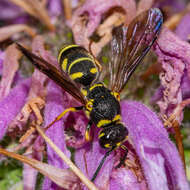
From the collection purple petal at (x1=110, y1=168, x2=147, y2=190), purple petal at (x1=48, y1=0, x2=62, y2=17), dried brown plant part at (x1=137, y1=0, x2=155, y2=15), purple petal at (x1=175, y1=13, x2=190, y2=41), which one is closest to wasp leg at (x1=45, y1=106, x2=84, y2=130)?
purple petal at (x1=110, y1=168, x2=147, y2=190)

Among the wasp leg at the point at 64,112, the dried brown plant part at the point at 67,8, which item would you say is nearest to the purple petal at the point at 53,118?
the wasp leg at the point at 64,112

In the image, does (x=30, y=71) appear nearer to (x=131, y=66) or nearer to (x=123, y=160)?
(x=131, y=66)

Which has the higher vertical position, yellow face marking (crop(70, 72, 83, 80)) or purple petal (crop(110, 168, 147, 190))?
yellow face marking (crop(70, 72, 83, 80))

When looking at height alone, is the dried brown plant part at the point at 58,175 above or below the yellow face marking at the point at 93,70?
below

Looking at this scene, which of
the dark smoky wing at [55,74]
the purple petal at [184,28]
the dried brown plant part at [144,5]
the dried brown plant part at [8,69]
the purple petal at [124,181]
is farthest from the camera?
the purple petal at [184,28]

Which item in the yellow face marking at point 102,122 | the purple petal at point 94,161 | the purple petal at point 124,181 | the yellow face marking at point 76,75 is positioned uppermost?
the yellow face marking at point 76,75

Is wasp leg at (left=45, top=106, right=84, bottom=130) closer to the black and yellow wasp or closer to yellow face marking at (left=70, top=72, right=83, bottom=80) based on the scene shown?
the black and yellow wasp

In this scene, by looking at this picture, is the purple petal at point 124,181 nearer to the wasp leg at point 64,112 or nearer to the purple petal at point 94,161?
the purple petal at point 94,161
